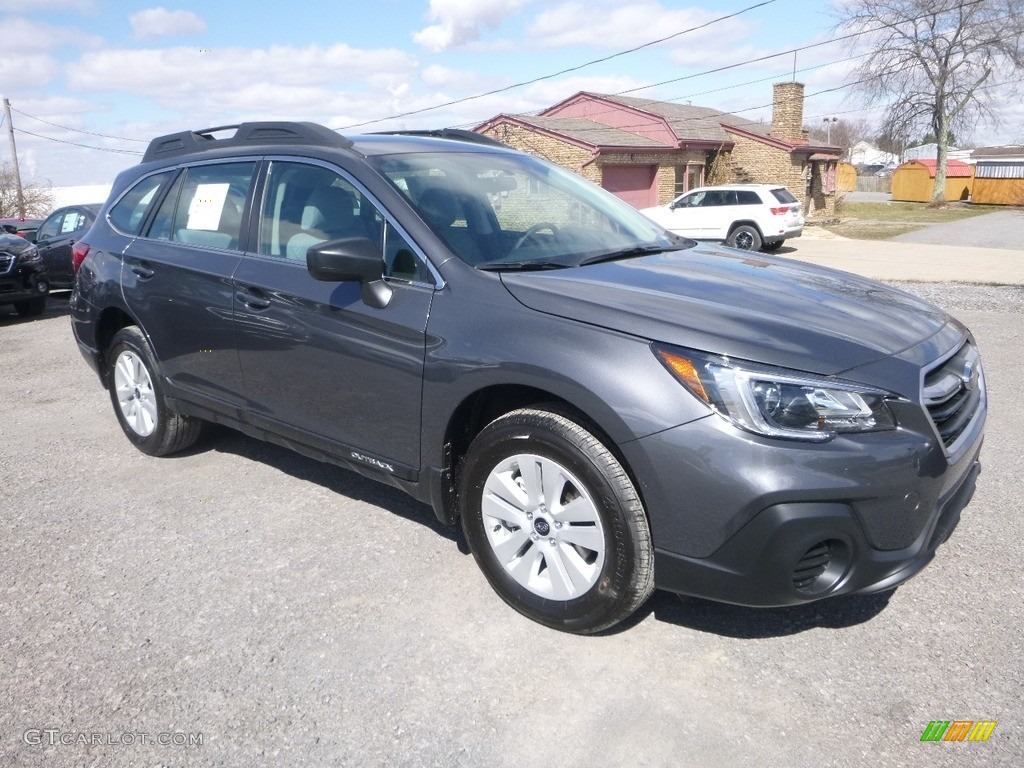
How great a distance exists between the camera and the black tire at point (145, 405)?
4.87 m

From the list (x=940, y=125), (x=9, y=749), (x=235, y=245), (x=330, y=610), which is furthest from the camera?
(x=940, y=125)

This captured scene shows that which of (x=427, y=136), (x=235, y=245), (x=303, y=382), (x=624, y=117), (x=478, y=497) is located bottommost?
(x=478, y=497)

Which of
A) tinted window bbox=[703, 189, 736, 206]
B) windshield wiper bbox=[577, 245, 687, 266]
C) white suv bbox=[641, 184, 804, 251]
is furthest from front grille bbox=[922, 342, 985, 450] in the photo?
tinted window bbox=[703, 189, 736, 206]

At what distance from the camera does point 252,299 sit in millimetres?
3955

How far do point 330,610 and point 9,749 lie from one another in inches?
44.7

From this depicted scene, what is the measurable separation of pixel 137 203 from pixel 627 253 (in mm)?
3037

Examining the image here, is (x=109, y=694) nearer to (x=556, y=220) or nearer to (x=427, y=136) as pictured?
(x=556, y=220)

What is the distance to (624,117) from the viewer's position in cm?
3394

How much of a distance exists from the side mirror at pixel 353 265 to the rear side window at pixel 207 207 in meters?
1.07

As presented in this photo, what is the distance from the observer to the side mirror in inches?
128

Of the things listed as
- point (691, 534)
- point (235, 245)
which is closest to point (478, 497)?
point (691, 534)

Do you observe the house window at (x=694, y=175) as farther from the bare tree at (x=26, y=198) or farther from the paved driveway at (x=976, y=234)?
the bare tree at (x=26, y=198)

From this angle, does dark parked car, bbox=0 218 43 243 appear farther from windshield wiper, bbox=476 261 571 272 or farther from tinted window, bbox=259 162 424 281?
windshield wiper, bbox=476 261 571 272

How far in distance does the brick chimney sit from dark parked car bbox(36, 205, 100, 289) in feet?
88.5
